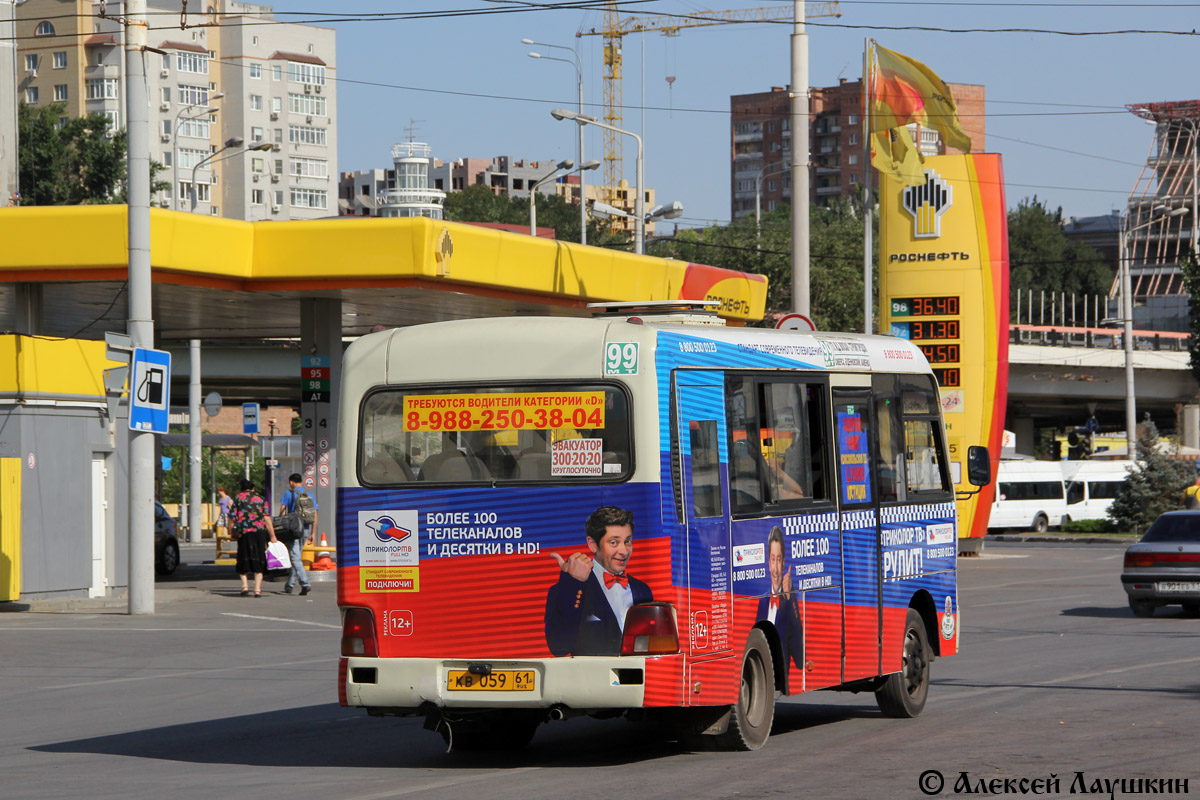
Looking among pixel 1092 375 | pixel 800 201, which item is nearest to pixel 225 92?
pixel 1092 375

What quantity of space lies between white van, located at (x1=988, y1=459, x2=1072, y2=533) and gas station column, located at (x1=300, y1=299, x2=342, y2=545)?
122ft

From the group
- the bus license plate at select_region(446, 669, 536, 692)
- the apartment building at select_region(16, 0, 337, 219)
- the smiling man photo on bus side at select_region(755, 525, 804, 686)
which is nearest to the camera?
the bus license plate at select_region(446, 669, 536, 692)

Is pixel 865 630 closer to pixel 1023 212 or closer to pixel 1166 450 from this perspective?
pixel 1166 450

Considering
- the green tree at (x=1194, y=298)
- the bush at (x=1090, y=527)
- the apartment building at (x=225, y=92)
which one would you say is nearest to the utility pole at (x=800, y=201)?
the bush at (x=1090, y=527)

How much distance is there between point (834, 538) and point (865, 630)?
0.80 m

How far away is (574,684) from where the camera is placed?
384 inches

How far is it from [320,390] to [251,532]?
3865 mm

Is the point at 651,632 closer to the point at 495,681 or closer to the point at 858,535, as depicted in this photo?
the point at 495,681

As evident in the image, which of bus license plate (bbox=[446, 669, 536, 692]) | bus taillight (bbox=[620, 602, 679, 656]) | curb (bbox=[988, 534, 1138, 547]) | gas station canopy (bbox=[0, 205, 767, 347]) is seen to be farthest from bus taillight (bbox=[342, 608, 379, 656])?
curb (bbox=[988, 534, 1138, 547])

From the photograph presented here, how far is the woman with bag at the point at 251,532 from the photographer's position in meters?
25.8

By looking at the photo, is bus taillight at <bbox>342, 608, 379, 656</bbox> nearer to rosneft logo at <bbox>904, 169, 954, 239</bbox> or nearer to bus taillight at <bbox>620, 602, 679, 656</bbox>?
bus taillight at <bbox>620, 602, 679, 656</bbox>

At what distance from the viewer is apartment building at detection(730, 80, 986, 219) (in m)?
181

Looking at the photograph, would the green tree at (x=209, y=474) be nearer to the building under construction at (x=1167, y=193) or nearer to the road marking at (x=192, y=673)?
the road marking at (x=192, y=673)

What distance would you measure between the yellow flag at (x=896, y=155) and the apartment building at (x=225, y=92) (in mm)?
94948
